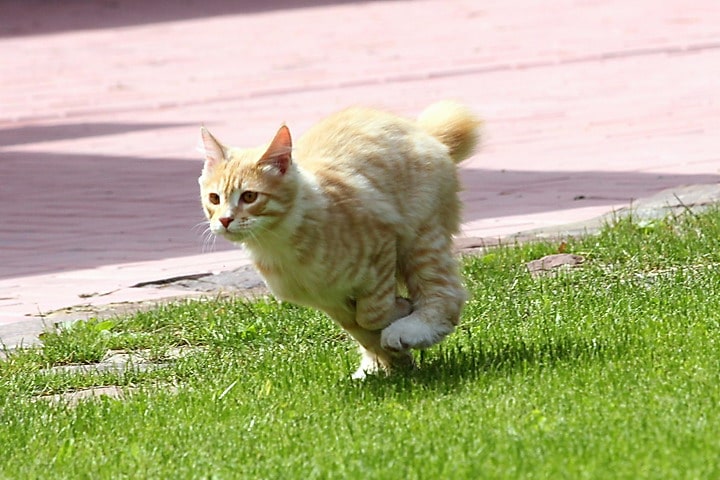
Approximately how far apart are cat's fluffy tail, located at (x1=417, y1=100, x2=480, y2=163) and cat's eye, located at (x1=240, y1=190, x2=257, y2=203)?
1.09 m

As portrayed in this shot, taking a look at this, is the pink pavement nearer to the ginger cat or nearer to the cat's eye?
the ginger cat

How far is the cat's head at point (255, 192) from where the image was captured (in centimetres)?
555

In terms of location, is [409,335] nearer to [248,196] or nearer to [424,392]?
[424,392]

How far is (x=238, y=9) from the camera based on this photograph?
86.1 ft

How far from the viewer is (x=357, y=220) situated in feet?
19.0

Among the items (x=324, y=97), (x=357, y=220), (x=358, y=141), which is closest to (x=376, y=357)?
(x=357, y=220)

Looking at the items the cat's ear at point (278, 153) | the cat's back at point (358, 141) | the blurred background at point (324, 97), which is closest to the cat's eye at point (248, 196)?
the cat's ear at point (278, 153)

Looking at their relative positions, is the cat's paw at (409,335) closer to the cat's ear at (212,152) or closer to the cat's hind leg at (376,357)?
the cat's hind leg at (376,357)

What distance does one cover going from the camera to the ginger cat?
18.4 feet

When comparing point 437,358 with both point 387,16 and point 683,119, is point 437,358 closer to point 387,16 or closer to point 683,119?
point 683,119

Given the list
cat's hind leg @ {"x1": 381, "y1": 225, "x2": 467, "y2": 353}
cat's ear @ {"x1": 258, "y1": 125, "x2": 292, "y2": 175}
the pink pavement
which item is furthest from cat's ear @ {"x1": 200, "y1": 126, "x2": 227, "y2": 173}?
the pink pavement

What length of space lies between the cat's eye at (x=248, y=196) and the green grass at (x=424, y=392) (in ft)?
2.55

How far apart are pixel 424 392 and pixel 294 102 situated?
1033 cm

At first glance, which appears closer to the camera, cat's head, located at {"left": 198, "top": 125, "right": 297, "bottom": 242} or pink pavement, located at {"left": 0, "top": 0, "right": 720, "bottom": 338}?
Answer: cat's head, located at {"left": 198, "top": 125, "right": 297, "bottom": 242}
